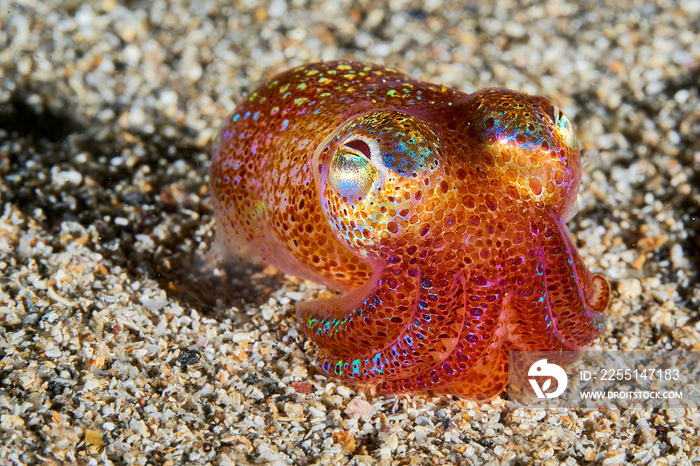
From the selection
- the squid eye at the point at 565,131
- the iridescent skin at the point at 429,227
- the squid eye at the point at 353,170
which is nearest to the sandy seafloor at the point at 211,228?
the iridescent skin at the point at 429,227

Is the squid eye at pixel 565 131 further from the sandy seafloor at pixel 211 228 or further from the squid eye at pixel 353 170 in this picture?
the sandy seafloor at pixel 211 228

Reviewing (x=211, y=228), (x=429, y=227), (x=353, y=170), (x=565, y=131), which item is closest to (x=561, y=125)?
(x=565, y=131)

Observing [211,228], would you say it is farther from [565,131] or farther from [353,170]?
[565,131]

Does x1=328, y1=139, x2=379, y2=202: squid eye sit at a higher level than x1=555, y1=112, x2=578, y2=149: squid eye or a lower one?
lower

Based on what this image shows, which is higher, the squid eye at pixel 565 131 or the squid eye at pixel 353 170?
the squid eye at pixel 565 131

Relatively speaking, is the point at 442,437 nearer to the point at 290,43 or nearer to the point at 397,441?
the point at 397,441

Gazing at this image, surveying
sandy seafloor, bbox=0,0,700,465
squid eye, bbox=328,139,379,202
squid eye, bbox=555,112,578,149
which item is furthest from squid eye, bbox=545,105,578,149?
sandy seafloor, bbox=0,0,700,465

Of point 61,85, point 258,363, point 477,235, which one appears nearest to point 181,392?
point 258,363

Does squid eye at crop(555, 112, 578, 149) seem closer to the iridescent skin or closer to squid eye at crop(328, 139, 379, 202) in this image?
the iridescent skin

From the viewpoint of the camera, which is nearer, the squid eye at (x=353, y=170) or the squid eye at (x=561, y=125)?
the squid eye at (x=353, y=170)
